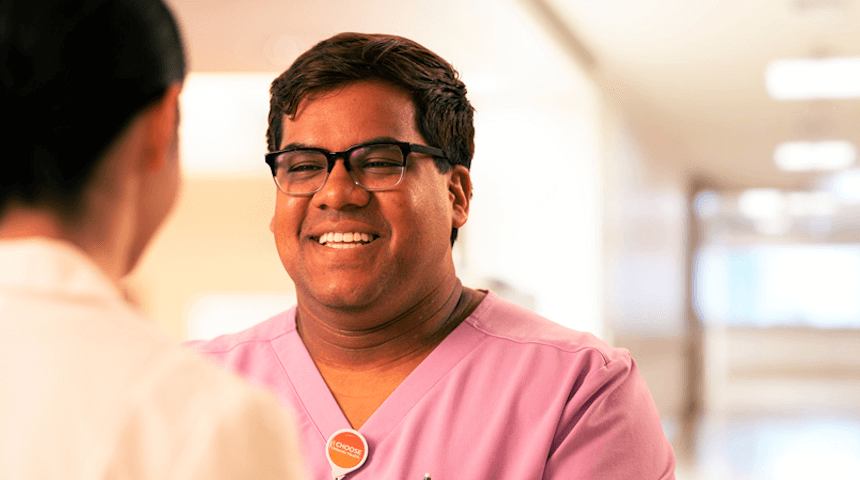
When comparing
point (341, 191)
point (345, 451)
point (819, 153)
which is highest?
point (819, 153)

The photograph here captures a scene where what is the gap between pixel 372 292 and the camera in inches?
55.9

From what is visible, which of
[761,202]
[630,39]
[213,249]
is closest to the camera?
[213,249]

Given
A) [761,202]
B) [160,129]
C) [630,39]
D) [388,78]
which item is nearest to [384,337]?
[388,78]

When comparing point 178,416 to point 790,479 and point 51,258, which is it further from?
point 790,479

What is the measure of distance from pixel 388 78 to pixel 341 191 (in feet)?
0.68

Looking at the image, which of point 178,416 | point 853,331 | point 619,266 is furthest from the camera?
point 853,331

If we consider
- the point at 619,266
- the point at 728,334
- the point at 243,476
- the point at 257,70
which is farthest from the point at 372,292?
the point at 728,334

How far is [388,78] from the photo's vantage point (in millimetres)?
1436

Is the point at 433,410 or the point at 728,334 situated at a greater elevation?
the point at 433,410

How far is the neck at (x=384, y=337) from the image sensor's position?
4.90ft

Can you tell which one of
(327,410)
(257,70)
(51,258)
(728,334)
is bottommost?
(728,334)

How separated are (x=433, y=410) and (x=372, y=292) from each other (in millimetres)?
214

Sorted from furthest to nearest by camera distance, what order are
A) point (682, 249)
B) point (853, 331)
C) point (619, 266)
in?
point (853, 331) < point (682, 249) < point (619, 266)

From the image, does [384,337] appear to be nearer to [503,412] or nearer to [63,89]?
[503,412]
